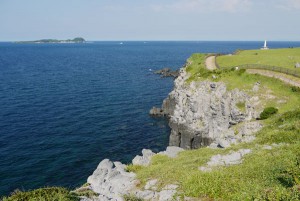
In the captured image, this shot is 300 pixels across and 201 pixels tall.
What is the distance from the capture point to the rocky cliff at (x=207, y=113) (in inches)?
1815

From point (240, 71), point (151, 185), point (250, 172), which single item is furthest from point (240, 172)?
point (240, 71)

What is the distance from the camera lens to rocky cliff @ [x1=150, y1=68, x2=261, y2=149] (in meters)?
46.1

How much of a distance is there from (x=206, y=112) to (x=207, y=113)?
0.97ft

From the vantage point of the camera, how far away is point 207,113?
53.8 metres

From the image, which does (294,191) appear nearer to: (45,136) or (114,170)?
(114,170)

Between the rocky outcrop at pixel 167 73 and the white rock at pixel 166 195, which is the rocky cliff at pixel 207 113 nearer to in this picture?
the white rock at pixel 166 195

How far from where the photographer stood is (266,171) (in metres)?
20.2

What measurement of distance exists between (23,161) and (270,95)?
136 ft

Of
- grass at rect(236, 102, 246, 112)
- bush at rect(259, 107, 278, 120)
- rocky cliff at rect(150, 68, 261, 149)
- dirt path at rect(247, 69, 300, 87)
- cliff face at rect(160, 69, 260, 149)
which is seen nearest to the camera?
bush at rect(259, 107, 278, 120)

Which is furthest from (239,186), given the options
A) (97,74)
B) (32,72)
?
(32,72)

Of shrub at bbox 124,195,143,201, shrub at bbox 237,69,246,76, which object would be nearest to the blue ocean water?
shrub at bbox 237,69,246,76

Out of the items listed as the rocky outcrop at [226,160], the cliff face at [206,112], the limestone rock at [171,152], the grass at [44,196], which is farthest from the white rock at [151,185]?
the cliff face at [206,112]

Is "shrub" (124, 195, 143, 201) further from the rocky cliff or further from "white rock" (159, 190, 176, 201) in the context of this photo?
the rocky cliff

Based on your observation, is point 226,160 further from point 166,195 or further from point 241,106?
point 241,106
